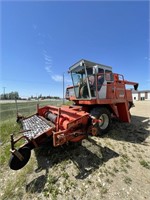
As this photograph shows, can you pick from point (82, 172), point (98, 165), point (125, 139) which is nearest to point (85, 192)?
point (82, 172)

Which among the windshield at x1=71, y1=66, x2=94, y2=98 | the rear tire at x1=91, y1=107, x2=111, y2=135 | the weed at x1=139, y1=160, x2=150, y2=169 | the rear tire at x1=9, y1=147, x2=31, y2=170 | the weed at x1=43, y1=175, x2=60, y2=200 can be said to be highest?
the windshield at x1=71, y1=66, x2=94, y2=98

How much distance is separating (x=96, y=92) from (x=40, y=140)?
3.08m

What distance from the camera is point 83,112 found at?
13.0 ft

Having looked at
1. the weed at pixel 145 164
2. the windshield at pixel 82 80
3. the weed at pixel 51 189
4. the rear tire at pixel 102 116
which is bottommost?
the weed at pixel 51 189

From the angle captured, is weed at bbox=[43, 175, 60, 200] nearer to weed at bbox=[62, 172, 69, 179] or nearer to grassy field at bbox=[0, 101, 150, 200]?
grassy field at bbox=[0, 101, 150, 200]

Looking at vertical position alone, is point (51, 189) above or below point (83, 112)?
below

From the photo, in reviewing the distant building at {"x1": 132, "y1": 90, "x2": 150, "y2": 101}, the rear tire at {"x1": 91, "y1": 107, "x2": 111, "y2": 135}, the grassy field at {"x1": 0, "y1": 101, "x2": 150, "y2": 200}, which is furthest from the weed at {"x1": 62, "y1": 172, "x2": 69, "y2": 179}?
the distant building at {"x1": 132, "y1": 90, "x2": 150, "y2": 101}

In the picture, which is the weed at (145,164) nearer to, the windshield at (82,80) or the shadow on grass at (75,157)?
the shadow on grass at (75,157)

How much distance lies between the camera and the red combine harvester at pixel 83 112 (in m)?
3.33

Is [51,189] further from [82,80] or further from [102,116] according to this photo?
[82,80]

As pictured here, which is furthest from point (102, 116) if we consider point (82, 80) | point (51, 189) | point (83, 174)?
point (51, 189)

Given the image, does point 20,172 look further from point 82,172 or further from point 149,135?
point 149,135

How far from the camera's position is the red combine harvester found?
333cm

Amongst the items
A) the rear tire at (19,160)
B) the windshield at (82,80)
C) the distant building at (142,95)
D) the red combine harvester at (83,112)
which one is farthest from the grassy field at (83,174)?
the distant building at (142,95)
